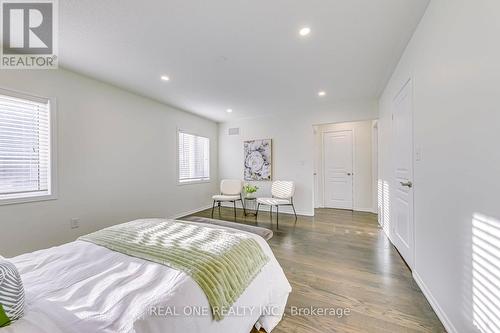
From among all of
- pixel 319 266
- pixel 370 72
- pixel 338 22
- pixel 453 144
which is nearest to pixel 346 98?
pixel 370 72

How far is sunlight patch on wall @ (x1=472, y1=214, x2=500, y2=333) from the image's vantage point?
2.97ft

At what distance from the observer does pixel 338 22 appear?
1.71 meters

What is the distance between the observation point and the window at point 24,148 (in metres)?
2.05

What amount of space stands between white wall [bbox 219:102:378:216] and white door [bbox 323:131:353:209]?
1.10 metres

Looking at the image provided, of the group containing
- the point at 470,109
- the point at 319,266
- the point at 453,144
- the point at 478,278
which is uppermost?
the point at 470,109

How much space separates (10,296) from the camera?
69 cm

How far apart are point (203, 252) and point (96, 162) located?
255 centimetres

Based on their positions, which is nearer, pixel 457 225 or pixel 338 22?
pixel 457 225

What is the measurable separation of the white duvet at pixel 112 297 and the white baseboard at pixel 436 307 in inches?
47.9

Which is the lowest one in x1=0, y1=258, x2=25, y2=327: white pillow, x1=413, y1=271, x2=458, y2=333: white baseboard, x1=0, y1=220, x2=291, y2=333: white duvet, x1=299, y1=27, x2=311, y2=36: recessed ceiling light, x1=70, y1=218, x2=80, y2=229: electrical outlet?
x1=413, y1=271, x2=458, y2=333: white baseboard

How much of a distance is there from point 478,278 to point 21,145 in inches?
155

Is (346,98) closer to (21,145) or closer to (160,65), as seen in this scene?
(160,65)

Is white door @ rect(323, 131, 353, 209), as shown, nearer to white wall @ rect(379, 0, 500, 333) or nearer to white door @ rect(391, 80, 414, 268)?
white door @ rect(391, 80, 414, 268)

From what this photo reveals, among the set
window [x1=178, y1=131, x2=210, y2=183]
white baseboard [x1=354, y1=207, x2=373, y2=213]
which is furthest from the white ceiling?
white baseboard [x1=354, y1=207, x2=373, y2=213]
